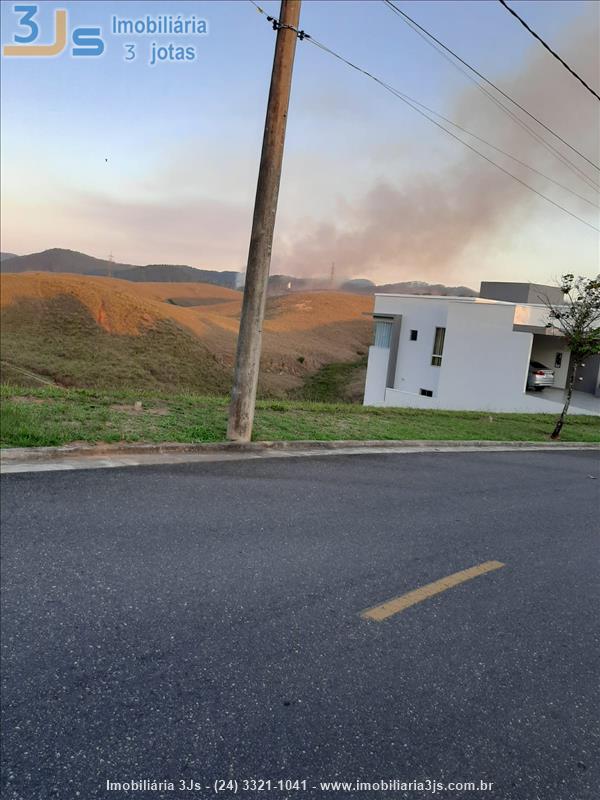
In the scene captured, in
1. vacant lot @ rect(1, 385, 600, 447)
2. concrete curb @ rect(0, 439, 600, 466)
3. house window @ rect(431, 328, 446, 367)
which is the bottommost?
concrete curb @ rect(0, 439, 600, 466)

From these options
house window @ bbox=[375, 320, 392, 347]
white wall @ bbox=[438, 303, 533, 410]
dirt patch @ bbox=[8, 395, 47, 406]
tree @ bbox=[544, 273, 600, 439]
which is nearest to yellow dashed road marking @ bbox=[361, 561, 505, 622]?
dirt patch @ bbox=[8, 395, 47, 406]

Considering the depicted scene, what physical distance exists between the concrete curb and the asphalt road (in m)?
0.85

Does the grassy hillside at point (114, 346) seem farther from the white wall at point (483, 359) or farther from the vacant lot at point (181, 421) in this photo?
the vacant lot at point (181, 421)

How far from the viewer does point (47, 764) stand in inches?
117

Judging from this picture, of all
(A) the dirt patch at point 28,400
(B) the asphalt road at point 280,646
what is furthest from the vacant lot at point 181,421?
(B) the asphalt road at point 280,646

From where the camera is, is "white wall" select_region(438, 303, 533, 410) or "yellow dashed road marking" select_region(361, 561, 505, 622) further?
"white wall" select_region(438, 303, 533, 410)

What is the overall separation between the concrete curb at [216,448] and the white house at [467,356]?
16.8 meters

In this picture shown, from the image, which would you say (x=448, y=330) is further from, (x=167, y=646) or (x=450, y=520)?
(x=167, y=646)

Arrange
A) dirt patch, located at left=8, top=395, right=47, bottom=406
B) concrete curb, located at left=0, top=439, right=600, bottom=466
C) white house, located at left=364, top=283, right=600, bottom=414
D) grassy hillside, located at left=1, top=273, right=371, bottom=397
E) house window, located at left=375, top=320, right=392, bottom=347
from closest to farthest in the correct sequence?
concrete curb, located at left=0, top=439, right=600, bottom=466 → dirt patch, located at left=8, top=395, right=47, bottom=406 → white house, located at left=364, top=283, right=600, bottom=414 → house window, located at left=375, top=320, right=392, bottom=347 → grassy hillside, located at left=1, top=273, right=371, bottom=397

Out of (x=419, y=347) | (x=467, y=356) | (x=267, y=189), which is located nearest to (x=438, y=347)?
(x=419, y=347)

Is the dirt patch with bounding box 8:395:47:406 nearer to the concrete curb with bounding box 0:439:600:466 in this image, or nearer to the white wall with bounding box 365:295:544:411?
the concrete curb with bounding box 0:439:600:466

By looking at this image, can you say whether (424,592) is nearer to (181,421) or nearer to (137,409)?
(181,421)

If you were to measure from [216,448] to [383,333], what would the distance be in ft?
90.9

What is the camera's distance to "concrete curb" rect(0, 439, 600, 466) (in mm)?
8156
